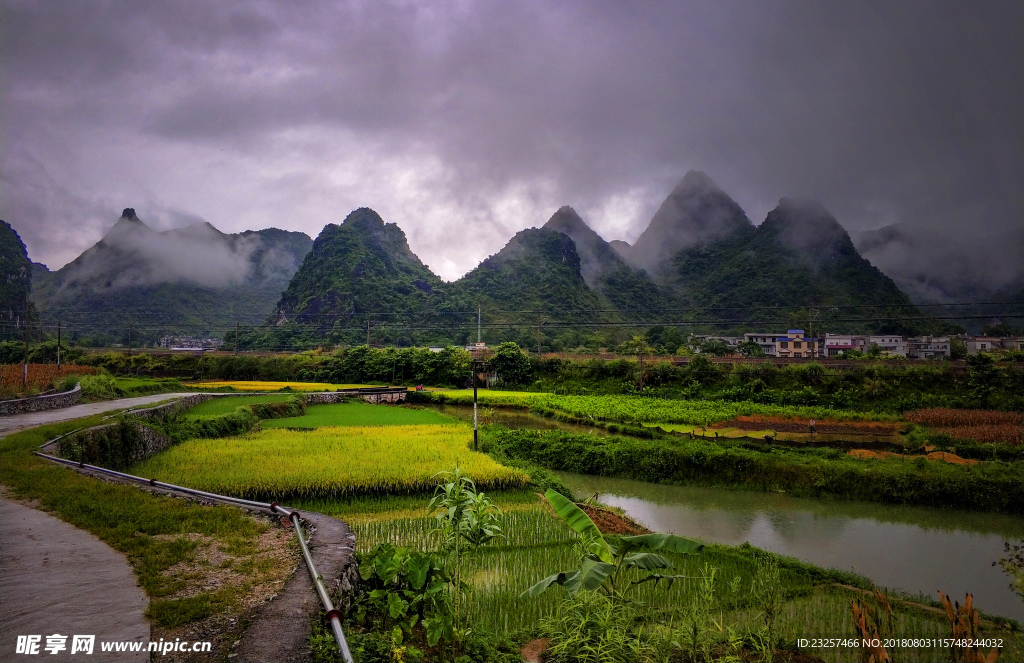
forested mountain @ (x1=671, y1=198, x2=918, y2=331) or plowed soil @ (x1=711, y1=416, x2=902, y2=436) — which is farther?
forested mountain @ (x1=671, y1=198, x2=918, y2=331)

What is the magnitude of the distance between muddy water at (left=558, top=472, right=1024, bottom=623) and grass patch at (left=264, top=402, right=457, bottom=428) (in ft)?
30.2

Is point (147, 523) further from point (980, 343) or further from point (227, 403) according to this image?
point (980, 343)

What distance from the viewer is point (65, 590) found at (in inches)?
141

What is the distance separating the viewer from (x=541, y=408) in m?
23.2

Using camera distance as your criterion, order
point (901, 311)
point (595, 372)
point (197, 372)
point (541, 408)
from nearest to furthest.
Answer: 1. point (541, 408)
2. point (595, 372)
3. point (197, 372)
4. point (901, 311)

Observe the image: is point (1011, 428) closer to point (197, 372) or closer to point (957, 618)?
point (957, 618)

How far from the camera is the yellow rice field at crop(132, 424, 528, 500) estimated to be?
8.95 meters

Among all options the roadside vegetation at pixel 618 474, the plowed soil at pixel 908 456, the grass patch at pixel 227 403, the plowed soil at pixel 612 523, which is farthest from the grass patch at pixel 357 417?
the plowed soil at pixel 908 456

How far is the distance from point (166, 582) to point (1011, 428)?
19540 millimetres

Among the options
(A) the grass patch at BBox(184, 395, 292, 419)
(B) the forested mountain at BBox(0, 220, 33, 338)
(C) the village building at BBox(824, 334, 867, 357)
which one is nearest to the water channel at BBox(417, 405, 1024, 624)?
(A) the grass patch at BBox(184, 395, 292, 419)

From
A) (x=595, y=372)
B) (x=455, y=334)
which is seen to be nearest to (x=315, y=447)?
(x=595, y=372)

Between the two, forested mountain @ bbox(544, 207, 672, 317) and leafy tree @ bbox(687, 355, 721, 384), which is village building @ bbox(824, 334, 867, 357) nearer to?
leafy tree @ bbox(687, 355, 721, 384)

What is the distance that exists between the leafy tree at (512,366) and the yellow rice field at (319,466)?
62.5ft

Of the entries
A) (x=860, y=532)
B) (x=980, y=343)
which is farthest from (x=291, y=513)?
(x=980, y=343)
